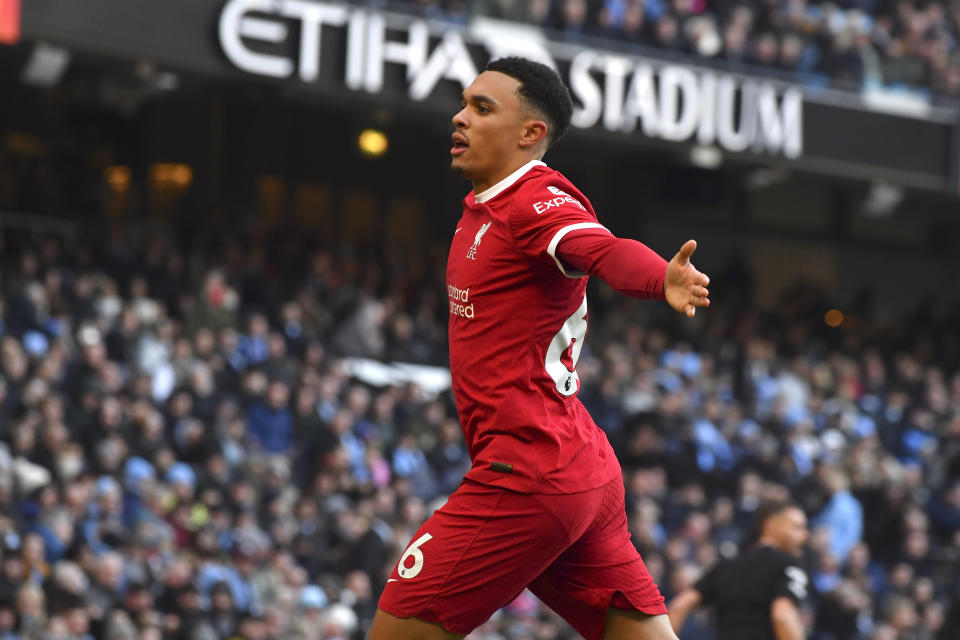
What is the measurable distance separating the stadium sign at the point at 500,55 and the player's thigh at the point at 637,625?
488 inches

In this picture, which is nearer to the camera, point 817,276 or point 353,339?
point 353,339

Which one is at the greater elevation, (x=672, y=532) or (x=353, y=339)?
(x=353, y=339)

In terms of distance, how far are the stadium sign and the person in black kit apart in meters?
9.53

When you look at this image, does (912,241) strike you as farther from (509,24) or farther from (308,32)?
(308,32)

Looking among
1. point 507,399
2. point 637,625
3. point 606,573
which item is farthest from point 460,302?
point 637,625

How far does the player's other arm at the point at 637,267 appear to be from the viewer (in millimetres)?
3887

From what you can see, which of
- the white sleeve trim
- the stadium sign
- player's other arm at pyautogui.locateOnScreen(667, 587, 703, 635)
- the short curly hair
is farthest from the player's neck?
the stadium sign

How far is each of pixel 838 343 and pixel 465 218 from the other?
1774 cm

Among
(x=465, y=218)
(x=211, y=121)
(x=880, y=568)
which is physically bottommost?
(x=880, y=568)

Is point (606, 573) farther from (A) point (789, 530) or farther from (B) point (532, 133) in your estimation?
(A) point (789, 530)

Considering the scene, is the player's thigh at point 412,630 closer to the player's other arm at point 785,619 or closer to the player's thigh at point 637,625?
the player's thigh at point 637,625

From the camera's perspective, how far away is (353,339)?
16875 millimetres

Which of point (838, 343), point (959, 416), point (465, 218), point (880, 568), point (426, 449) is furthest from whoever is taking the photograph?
point (838, 343)

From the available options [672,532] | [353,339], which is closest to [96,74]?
[353,339]
